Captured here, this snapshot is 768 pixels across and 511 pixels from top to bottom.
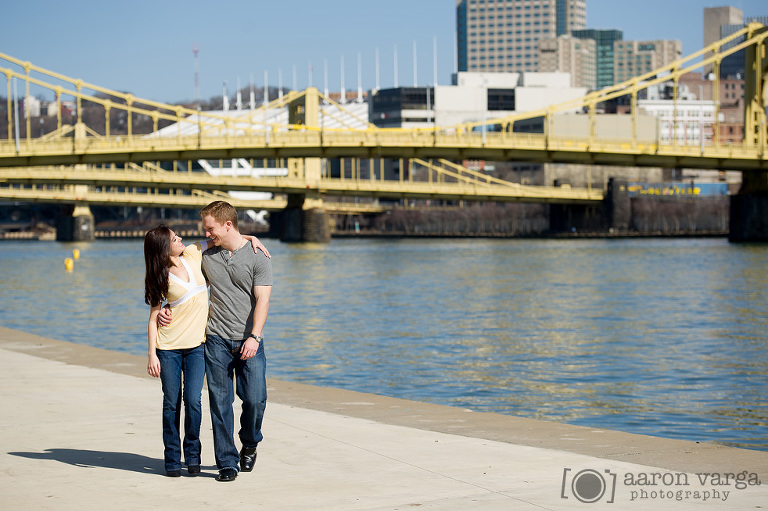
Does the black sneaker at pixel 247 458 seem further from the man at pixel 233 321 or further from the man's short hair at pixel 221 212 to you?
the man's short hair at pixel 221 212

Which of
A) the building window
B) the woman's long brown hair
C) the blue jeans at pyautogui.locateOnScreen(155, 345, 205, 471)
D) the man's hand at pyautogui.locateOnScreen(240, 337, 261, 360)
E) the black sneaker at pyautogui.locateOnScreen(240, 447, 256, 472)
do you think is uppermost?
the building window

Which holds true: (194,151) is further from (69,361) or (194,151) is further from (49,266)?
(69,361)

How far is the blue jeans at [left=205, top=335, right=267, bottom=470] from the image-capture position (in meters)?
7.47

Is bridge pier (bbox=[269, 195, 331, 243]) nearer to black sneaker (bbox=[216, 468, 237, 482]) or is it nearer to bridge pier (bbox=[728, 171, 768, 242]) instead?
bridge pier (bbox=[728, 171, 768, 242])

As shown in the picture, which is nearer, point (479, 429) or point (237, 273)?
point (237, 273)

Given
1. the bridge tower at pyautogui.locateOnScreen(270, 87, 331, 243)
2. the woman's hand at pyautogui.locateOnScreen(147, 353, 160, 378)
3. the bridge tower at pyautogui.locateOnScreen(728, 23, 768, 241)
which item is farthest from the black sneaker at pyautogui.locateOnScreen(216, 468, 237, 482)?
the bridge tower at pyautogui.locateOnScreen(270, 87, 331, 243)

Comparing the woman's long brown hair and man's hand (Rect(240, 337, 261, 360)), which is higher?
the woman's long brown hair

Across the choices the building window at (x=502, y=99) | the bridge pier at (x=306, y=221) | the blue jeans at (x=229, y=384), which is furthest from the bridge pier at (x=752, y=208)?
the building window at (x=502, y=99)

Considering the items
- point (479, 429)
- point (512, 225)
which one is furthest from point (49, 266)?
point (512, 225)

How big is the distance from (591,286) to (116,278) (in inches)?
788

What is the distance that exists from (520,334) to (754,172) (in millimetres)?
57343

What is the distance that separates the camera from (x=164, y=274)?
7453mm

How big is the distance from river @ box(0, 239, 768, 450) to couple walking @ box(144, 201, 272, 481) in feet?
19.1

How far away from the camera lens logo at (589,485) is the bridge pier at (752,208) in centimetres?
7213
